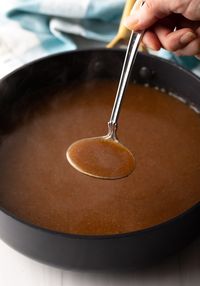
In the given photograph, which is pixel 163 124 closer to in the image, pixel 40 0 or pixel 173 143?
pixel 173 143

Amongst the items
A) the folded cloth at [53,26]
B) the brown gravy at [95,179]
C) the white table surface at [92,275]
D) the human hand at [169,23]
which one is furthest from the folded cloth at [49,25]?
the white table surface at [92,275]

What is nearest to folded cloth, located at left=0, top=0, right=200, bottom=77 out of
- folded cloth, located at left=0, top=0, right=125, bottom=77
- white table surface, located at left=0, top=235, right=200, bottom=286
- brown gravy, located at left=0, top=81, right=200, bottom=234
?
folded cloth, located at left=0, top=0, right=125, bottom=77

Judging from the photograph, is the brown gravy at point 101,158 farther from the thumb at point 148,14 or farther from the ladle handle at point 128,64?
the thumb at point 148,14

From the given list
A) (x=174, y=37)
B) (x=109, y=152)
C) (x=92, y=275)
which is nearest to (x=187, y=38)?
(x=174, y=37)

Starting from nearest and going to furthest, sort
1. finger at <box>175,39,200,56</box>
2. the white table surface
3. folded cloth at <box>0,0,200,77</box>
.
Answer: the white table surface < finger at <box>175,39,200,56</box> < folded cloth at <box>0,0,200,77</box>

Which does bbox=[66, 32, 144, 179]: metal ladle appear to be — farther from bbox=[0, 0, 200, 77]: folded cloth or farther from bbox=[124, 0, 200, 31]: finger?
bbox=[0, 0, 200, 77]: folded cloth

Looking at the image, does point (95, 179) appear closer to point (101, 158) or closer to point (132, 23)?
point (101, 158)

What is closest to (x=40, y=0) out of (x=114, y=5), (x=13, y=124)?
(x=114, y=5)
